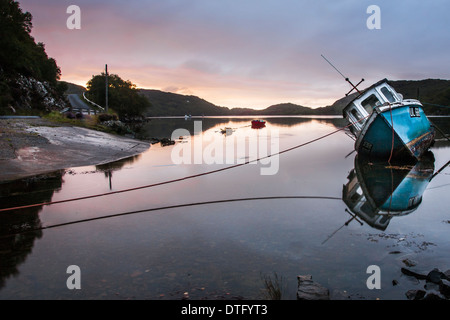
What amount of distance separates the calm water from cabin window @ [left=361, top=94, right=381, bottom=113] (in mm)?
9746

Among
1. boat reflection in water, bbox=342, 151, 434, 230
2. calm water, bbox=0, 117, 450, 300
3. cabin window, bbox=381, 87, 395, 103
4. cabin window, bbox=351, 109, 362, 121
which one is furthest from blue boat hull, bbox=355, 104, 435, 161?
calm water, bbox=0, 117, 450, 300

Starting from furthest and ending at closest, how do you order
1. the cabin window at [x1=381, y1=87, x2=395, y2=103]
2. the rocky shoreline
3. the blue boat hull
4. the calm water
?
the cabin window at [x1=381, y1=87, x2=395, y2=103]
the blue boat hull
the rocky shoreline
the calm water

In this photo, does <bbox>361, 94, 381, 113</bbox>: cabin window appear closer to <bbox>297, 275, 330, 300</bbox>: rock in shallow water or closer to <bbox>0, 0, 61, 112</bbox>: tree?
<bbox>297, 275, 330, 300</bbox>: rock in shallow water

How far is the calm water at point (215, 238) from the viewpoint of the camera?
6.51 m

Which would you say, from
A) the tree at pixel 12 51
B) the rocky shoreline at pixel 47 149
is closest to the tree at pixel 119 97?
the tree at pixel 12 51

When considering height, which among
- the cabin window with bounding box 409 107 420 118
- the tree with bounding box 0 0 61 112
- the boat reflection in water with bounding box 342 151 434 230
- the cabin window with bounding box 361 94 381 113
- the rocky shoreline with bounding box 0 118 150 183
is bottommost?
the boat reflection in water with bounding box 342 151 434 230

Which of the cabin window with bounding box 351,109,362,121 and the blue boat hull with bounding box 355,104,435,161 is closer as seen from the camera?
the blue boat hull with bounding box 355,104,435,161

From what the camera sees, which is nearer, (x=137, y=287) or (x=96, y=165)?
(x=137, y=287)

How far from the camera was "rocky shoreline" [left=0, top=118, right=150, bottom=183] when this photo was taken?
58.7 feet

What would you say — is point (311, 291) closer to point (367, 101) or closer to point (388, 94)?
point (388, 94)
